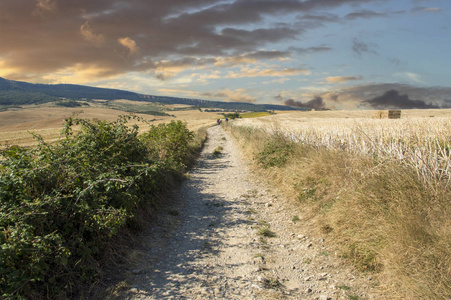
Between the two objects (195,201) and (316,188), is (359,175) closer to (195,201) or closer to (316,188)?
(316,188)

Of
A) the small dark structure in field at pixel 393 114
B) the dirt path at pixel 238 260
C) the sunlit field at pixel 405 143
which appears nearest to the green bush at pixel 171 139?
the dirt path at pixel 238 260

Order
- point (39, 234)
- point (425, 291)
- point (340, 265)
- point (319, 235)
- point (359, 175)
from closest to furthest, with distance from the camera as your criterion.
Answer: point (425, 291) → point (39, 234) → point (340, 265) → point (319, 235) → point (359, 175)

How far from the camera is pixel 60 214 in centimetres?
392

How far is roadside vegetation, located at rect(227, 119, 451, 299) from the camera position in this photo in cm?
337

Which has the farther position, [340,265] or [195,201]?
[195,201]

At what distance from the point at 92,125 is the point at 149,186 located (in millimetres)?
1953

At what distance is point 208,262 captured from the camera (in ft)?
15.2

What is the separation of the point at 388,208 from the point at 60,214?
5.31 metres

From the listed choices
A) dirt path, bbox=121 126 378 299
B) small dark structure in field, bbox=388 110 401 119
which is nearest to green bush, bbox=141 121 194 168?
dirt path, bbox=121 126 378 299

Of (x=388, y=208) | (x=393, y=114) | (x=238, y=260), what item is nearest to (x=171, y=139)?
(x=238, y=260)

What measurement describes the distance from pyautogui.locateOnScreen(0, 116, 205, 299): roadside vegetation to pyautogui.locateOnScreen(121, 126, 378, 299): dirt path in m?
0.82

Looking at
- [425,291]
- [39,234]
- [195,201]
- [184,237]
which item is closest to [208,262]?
[184,237]

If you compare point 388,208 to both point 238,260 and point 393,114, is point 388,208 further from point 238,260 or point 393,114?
point 393,114

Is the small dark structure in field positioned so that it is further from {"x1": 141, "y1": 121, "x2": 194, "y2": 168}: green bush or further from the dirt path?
the dirt path
